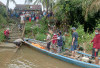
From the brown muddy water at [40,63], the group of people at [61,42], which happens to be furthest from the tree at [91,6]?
the brown muddy water at [40,63]

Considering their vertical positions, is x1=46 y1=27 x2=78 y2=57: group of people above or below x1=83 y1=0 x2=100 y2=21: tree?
below

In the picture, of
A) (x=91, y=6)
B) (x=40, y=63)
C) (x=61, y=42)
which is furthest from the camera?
(x=91, y=6)

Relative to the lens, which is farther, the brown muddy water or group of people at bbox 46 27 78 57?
the brown muddy water

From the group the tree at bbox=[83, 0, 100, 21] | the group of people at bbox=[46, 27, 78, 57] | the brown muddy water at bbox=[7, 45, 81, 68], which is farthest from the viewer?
the tree at bbox=[83, 0, 100, 21]

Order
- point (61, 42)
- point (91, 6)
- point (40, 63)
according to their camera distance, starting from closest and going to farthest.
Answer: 1. point (40, 63)
2. point (61, 42)
3. point (91, 6)

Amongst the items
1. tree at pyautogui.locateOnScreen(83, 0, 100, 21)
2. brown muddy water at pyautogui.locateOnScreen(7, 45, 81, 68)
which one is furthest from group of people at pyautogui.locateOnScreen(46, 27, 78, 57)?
tree at pyautogui.locateOnScreen(83, 0, 100, 21)

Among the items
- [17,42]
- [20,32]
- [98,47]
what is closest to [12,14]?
[20,32]

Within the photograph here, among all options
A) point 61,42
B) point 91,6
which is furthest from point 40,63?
point 91,6

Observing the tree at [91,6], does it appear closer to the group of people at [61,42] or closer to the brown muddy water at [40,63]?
the group of people at [61,42]

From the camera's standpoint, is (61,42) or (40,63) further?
A: (61,42)

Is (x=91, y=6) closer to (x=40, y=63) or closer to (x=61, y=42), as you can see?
(x=61, y=42)

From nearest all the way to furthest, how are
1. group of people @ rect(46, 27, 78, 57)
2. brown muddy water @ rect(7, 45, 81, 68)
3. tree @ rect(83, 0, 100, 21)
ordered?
1. group of people @ rect(46, 27, 78, 57)
2. brown muddy water @ rect(7, 45, 81, 68)
3. tree @ rect(83, 0, 100, 21)

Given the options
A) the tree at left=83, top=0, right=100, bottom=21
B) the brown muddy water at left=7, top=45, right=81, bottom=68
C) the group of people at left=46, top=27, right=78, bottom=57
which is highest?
the tree at left=83, top=0, right=100, bottom=21

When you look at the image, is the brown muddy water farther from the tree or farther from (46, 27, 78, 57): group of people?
the tree
